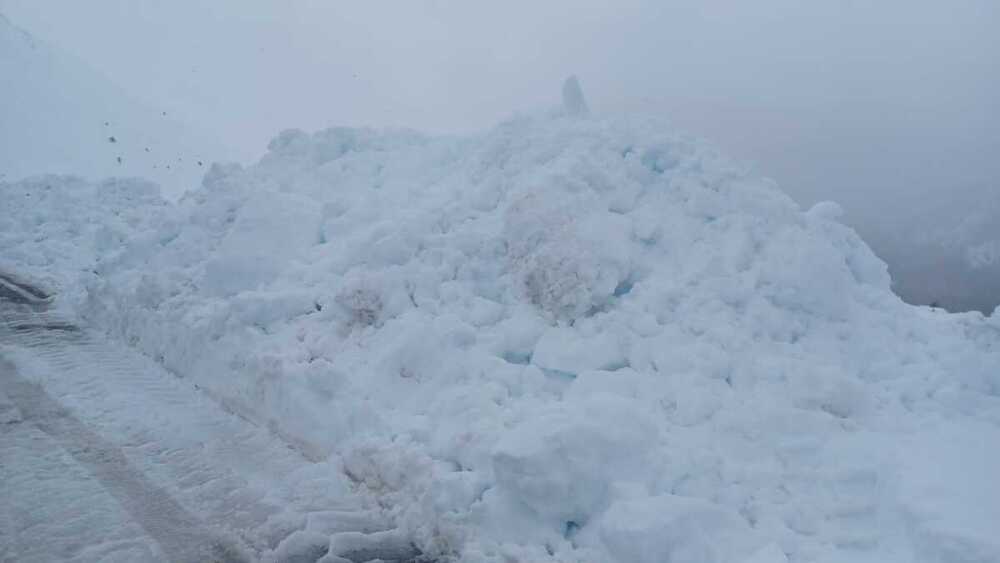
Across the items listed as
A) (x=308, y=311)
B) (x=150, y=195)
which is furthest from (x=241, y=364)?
(x=150, y=195)

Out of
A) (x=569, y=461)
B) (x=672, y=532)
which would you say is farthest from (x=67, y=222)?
(x=672, y=532)

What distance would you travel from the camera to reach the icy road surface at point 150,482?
3801 millimetres

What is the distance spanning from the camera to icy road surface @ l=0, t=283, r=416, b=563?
12.5ft

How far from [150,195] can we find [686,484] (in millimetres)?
11771

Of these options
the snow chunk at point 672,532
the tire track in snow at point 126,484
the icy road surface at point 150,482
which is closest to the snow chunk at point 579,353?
the snow chunk at point 672,532

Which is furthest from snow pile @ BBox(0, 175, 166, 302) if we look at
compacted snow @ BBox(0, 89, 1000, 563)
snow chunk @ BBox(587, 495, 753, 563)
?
snow chunk @ BBox(587, 495, 753, 563)

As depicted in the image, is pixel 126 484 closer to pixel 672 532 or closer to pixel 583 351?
pixel 583 351

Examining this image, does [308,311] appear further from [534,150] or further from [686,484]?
[686,484]

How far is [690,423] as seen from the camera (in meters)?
4.52

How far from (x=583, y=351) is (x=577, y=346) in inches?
2.6

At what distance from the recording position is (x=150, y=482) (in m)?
4.39

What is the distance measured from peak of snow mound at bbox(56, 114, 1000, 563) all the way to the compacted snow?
20 mm

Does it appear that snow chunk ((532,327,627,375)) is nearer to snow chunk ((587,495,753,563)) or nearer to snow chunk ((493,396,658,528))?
snow chunk ((493,396,658,528))

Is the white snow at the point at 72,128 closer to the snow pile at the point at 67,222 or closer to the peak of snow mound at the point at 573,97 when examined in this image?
the snow pile at the point at 67,222
